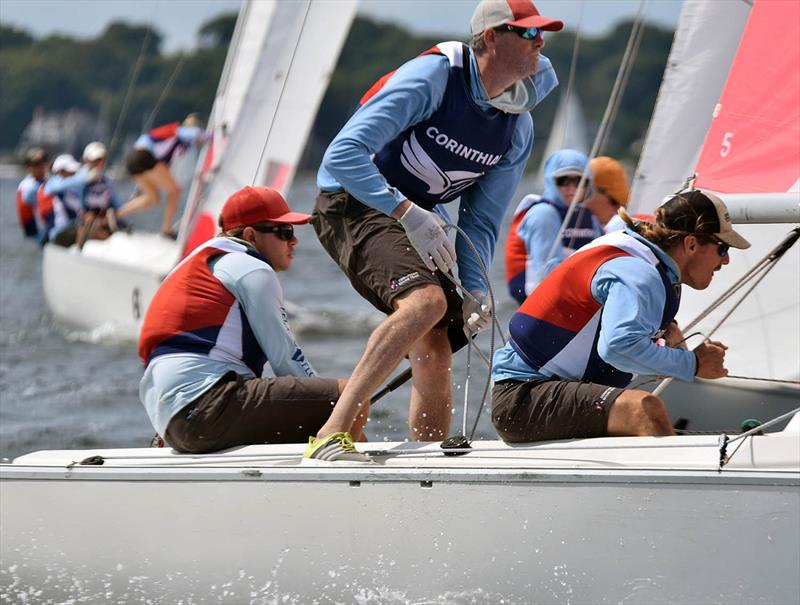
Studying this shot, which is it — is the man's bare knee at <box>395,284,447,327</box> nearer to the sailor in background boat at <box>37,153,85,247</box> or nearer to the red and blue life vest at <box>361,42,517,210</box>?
the red and blue life vest at <box>361,42,517,210</box>

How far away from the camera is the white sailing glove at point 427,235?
3668mm

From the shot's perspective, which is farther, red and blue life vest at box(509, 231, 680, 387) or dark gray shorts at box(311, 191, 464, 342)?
dark gray shorts at box(311, 191, 464, 342)

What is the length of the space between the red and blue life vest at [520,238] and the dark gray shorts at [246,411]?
2835 millimetres

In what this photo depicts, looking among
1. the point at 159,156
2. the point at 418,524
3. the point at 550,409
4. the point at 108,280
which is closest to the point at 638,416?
the point at 550,409

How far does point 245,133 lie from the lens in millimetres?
9969

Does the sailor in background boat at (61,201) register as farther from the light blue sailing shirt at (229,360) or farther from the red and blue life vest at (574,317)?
the red and blue life vest at (574,317)

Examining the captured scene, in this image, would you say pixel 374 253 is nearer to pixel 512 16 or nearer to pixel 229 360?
pixel 229 360

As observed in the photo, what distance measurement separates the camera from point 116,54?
239ft

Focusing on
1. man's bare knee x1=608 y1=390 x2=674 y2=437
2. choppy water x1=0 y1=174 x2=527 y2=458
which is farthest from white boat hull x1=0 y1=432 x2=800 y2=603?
choppy water x1=0 y1=174 x2=527 y2=458

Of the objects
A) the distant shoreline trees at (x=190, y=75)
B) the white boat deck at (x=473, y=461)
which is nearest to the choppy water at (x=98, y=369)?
the white boat deck at (x=473, y=461)

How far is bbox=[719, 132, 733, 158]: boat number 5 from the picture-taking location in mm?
4523

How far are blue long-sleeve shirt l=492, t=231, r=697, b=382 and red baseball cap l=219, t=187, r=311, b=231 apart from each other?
3.14ft

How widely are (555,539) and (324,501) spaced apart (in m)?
0.56

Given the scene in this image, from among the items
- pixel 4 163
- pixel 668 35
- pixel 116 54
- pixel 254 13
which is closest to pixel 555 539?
pixel 254 13
